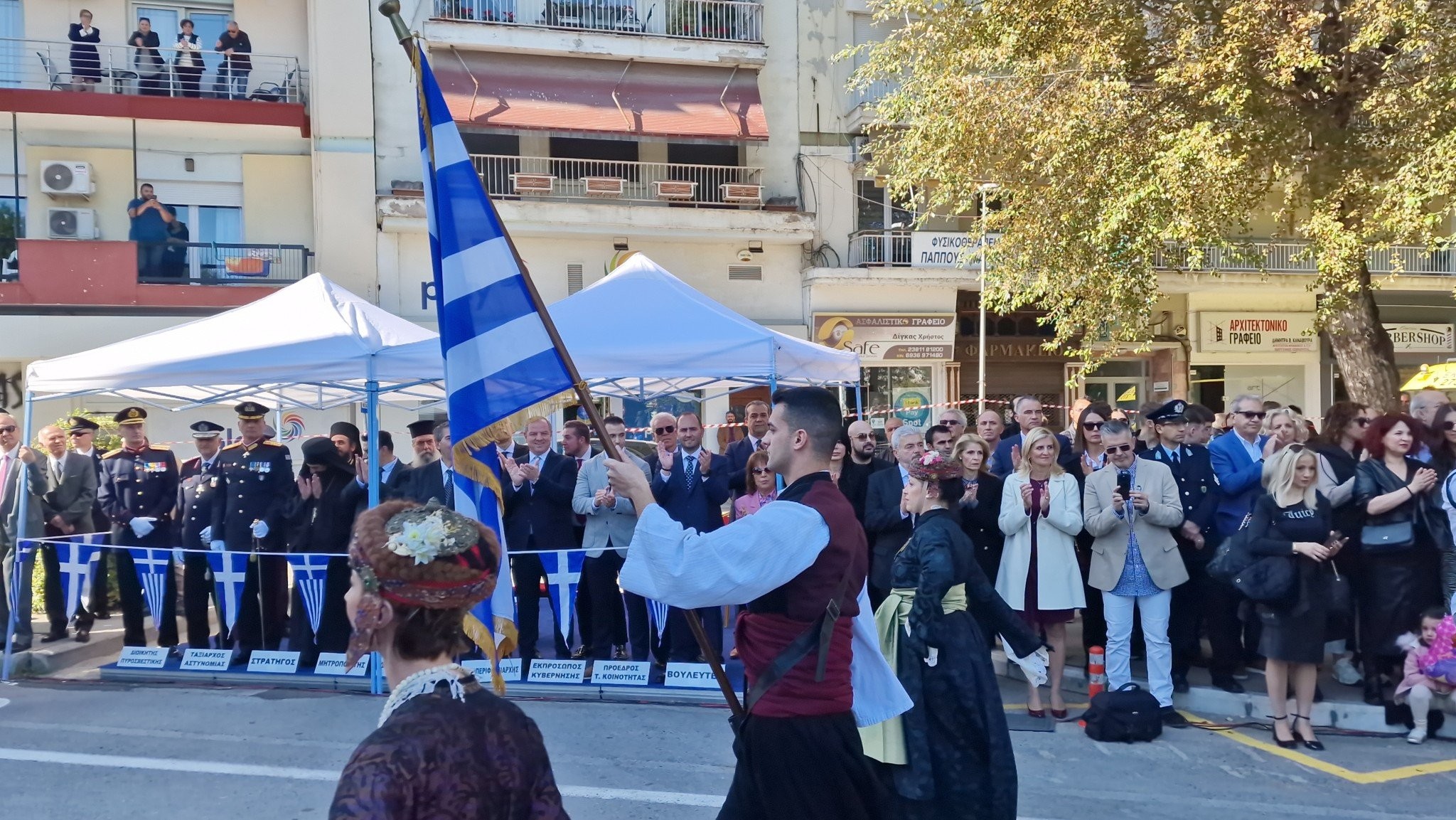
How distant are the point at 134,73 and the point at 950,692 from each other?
64.5 feet

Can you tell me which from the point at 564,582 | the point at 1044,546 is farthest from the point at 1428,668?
the point at 564,582

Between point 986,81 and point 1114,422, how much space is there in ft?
32.0

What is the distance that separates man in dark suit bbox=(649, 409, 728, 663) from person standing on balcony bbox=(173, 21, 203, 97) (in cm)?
1524

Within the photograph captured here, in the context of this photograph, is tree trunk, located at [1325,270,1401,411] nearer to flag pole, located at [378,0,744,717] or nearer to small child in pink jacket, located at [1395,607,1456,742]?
small child in pink jacket, located at [1395,607,1456,742]

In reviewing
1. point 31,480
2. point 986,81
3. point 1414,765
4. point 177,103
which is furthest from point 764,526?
point 177,103

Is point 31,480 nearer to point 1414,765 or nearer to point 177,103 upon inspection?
point 1414,765

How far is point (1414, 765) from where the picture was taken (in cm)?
631

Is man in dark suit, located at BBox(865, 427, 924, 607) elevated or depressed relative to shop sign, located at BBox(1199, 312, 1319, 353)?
depressed

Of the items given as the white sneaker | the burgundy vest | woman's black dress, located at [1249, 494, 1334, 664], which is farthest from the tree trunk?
the burgundy vest

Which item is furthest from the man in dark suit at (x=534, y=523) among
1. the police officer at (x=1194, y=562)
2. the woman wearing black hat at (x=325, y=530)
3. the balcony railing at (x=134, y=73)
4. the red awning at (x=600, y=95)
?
the balcony railing at (x=134, y=73)

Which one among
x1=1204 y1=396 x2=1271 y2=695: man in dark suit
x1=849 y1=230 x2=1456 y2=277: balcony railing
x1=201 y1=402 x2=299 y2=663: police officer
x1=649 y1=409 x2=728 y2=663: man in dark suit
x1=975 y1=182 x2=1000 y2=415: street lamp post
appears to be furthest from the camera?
x1=849 y1=230 x2=1456 y2=277: balcony railing

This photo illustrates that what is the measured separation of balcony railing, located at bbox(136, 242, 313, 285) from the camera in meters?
19.1

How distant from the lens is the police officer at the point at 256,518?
8.70 meters

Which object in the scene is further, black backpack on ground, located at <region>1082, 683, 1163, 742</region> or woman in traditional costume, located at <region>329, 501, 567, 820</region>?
black backpack on ground, located at <region>1082, 683, 1163, 742</region>
